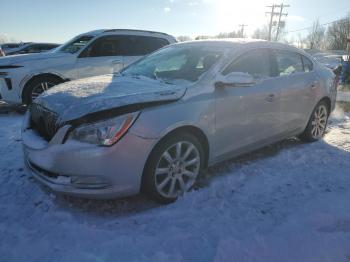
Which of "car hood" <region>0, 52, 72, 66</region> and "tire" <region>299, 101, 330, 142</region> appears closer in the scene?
"tire" <region>299, 101, 330, 142</region>

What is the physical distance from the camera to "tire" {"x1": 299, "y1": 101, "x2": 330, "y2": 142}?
5352mm

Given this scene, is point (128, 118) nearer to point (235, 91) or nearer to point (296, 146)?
point (235, 91)

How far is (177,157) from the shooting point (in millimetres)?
3418

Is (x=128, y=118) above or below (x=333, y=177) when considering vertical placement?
above

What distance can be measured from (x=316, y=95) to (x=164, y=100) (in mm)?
2947

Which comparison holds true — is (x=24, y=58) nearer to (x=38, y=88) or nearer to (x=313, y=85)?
(x=38, y=88)

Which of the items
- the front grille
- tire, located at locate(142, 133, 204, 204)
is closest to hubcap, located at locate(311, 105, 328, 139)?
tire, located at locate(142, 133, 204, 204)

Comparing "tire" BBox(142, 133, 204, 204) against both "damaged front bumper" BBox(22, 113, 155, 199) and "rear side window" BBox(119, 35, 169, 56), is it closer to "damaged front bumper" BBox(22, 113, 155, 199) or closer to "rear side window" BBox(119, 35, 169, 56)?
"damaged front bumper" BBox(22, 113, 155, 199)

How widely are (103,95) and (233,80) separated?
134cm

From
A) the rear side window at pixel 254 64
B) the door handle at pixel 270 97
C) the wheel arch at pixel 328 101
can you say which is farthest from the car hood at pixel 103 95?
the wheel arch at pixel 328 101

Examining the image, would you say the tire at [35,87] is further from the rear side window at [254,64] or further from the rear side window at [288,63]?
the rear side window at [288,63]

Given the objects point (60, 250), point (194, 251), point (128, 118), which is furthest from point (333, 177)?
point (60, 250)

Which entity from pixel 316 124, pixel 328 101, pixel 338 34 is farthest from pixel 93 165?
pixel 338 34

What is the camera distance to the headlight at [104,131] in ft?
9.53
